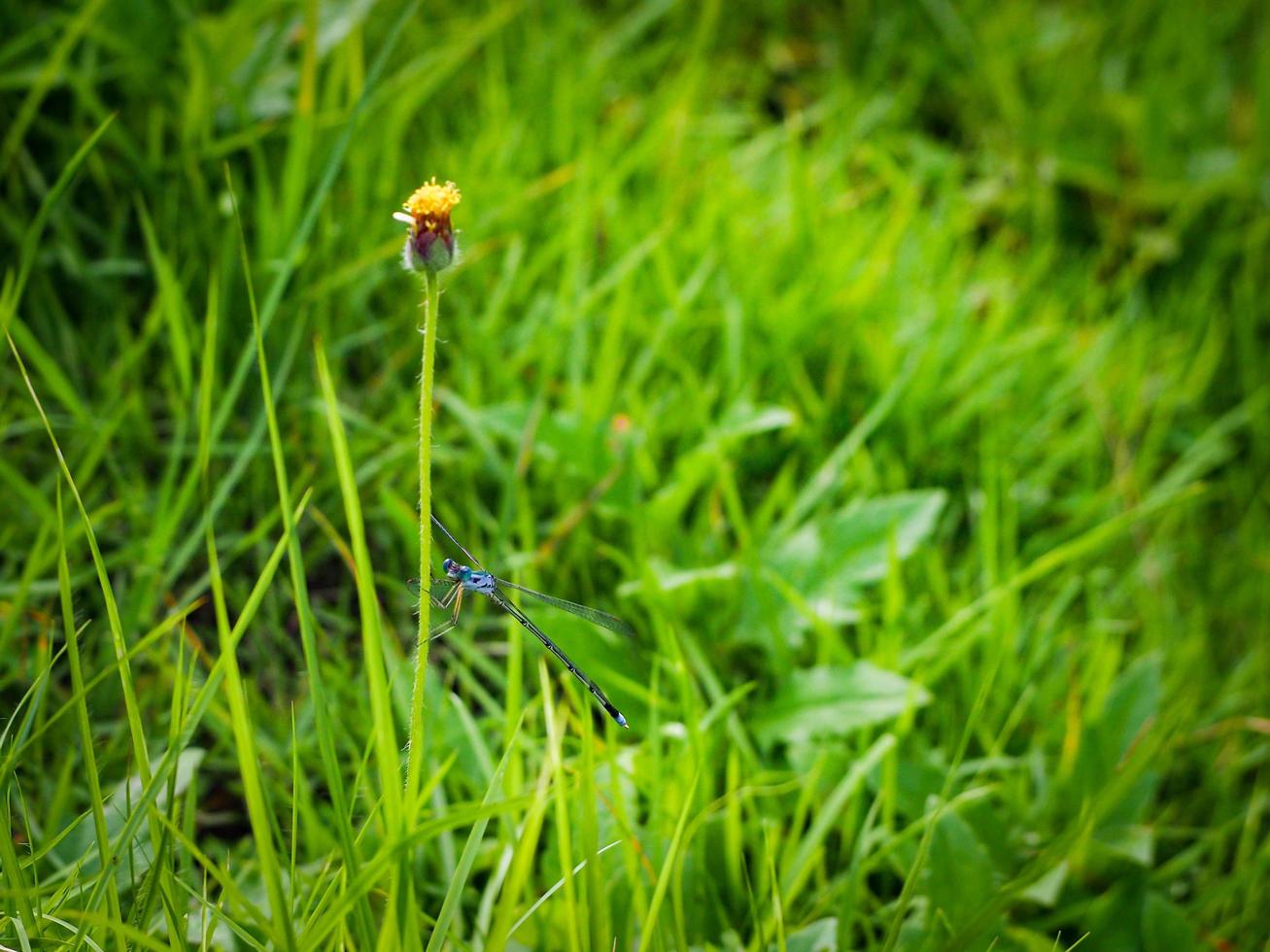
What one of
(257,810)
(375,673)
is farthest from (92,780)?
(375,673)

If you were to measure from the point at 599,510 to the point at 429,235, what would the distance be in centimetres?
90

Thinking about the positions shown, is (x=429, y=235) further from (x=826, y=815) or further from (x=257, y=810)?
(x=826, y=815)

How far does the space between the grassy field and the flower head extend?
Answer: 0.03m

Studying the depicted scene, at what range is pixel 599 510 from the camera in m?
1.81

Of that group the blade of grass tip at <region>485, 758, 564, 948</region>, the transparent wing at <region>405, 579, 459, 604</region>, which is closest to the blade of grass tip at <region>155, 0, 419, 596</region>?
the transparent wing at <region>405, 579, 459, 604</region>

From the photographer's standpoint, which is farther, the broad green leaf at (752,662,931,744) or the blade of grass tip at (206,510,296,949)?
the broad green leaf at (752,662,931,744)

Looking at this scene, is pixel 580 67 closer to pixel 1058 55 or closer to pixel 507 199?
pixel 507 199

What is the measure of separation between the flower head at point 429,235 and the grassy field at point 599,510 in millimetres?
32

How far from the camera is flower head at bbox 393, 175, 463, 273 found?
0.96 meters

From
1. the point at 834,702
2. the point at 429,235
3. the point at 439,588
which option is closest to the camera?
the point at 429,235

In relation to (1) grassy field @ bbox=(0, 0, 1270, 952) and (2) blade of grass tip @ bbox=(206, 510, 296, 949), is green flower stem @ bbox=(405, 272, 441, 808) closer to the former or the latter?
(1) grassy field @ bbox=(0, 0, 1270, 952)

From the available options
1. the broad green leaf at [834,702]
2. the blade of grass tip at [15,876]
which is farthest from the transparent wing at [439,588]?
the broad green leaf at [834,702]

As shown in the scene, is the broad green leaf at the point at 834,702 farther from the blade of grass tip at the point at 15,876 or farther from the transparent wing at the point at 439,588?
the blade of grass tip at the point at 15,876

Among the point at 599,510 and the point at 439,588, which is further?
the point at 599,510
